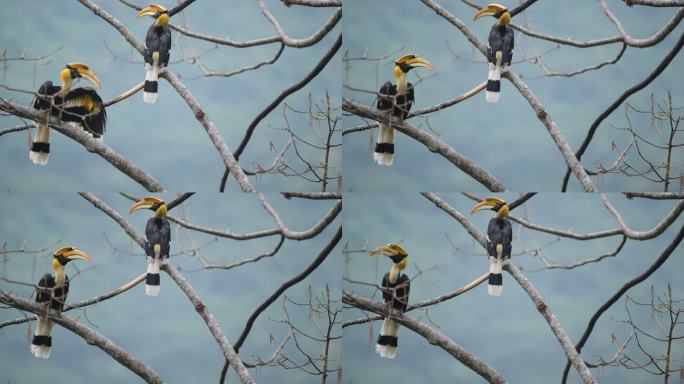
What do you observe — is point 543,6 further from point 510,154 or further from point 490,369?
point 490,369

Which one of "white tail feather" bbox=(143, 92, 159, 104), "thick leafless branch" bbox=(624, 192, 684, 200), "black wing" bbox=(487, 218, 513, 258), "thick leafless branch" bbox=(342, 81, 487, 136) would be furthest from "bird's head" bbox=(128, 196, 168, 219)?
"thick leafless branch" bbox=(624, 192, 684, 200)

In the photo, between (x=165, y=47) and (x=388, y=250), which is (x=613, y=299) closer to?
(x=388, y=250)

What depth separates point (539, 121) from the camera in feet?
16.8

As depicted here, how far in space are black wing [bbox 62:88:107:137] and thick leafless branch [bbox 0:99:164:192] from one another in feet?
0.13

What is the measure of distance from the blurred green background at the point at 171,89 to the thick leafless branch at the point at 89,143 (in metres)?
0.03

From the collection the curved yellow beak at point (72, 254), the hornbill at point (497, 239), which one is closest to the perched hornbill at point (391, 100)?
the hornbill at point (497, 239)

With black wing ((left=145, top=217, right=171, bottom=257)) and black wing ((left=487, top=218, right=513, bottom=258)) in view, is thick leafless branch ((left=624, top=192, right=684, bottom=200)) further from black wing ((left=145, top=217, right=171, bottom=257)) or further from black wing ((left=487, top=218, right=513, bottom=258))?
black wing ((left=145, top=217, right=171, bottom=257))

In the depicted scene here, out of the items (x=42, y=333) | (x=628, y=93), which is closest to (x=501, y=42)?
(x=628, y=93)

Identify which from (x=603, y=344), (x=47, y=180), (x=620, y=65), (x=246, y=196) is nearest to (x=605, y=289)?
(x=603, y=344)

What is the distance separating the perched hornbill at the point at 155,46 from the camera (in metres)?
5.02

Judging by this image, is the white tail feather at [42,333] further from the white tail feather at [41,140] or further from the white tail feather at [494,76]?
the white tail feather at [494,76]

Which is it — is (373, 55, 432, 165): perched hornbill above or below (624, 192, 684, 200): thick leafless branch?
above

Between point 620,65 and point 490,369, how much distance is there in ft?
5.15

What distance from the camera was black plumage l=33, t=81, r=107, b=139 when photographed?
5000 mm
